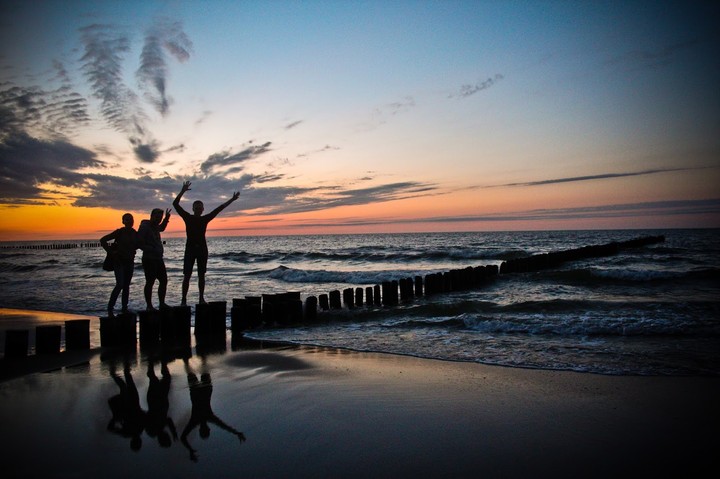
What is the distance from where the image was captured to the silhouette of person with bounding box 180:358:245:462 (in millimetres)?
3408

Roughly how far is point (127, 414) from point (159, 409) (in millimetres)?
263

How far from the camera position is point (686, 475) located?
9.49 feet

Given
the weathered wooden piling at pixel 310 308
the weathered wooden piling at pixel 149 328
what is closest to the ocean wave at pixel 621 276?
the weathered wooden piling at pixel 310 308

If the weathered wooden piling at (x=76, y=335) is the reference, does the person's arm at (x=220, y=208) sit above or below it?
above

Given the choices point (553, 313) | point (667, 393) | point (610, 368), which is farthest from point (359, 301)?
point (667, 393)

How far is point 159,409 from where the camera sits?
4.03 m

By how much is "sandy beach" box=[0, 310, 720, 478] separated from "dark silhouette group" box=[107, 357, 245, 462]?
33 millimetres

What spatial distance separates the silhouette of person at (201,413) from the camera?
11.2 feet

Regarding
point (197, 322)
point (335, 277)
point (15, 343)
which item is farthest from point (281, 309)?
point (335, 277)

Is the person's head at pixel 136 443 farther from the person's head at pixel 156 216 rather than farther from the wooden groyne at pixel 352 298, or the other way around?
the person's head at pixel 156 216

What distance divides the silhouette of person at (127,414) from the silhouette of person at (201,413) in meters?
0.37

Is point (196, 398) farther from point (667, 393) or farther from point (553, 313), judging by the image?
point (553, 313)

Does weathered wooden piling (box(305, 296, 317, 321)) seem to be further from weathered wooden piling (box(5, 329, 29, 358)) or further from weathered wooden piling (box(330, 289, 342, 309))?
weathered wooden piling (box(5, 329, 29, 358))

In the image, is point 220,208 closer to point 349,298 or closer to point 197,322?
point 197,322
